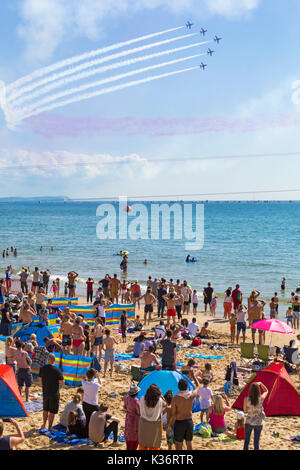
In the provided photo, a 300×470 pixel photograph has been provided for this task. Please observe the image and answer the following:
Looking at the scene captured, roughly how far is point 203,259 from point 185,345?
32097 millimetres

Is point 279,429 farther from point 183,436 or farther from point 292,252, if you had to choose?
point 292,252

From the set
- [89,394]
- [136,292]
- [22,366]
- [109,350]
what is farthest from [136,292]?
[89,394]

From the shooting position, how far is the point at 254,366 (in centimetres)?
1201

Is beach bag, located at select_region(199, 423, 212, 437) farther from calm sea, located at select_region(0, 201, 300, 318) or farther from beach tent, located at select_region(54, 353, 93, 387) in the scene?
calm sea, located at select_region(0, 201, 300, 318)

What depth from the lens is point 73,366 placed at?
10383mm

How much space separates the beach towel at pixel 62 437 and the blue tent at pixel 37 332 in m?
4.02

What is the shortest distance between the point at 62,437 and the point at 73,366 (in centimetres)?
274

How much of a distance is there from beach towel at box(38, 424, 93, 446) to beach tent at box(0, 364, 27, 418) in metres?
0.84

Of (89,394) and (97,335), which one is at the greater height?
(97,335)

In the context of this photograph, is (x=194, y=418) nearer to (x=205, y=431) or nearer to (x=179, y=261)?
(x=205, y=431)

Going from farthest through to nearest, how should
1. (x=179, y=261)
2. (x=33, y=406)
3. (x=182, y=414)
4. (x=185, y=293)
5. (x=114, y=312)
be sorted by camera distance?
1. (x=179, y=261)
2. (x=185, y=293)
3. (x=114, y=312)
4. (x=33, y=406)
5. (x=182, y=414)

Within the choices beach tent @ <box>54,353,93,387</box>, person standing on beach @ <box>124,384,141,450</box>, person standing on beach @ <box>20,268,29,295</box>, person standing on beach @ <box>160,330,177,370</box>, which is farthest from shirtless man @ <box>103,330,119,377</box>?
person standing on beach @ <box>20,268,29,295</box>

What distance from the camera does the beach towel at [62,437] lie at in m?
7.52

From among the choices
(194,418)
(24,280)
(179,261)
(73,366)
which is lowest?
(194,418)
